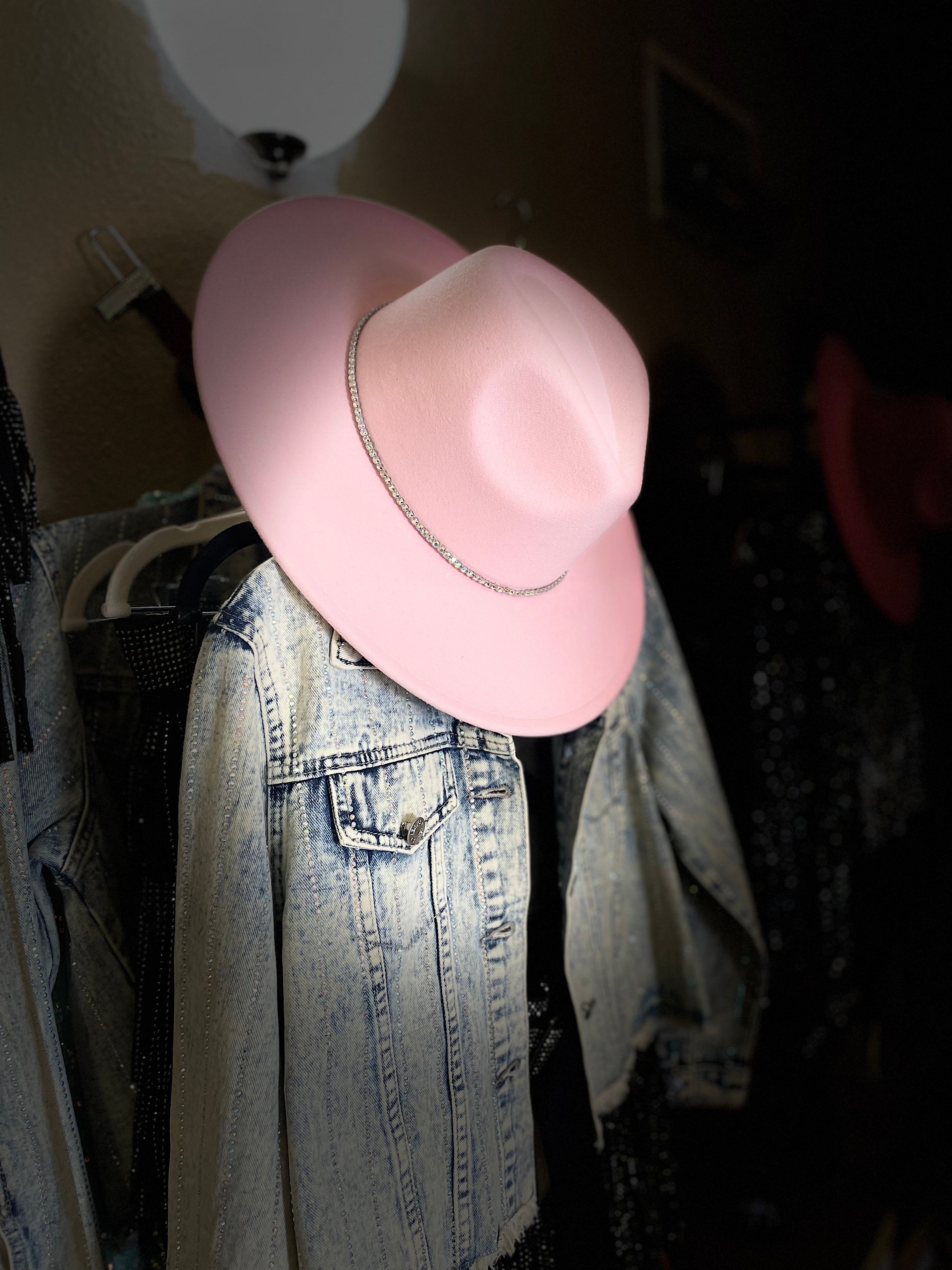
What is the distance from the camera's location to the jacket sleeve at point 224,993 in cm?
69

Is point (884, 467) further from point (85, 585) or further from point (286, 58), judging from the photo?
point (85, 585)

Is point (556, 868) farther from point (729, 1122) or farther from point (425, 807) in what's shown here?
point (729, 1122)

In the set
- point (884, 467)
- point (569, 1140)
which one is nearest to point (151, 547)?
point (569, 1140)

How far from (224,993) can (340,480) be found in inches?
17.4

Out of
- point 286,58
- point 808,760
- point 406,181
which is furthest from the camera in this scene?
point 808,760

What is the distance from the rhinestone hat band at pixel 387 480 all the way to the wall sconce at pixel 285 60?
392 millimetres

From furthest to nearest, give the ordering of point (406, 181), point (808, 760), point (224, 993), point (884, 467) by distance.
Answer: point (884, 467) < point (808, 760) < point (406, 181) < point (224, 993)

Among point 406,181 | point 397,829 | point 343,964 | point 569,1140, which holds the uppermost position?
point 406,181

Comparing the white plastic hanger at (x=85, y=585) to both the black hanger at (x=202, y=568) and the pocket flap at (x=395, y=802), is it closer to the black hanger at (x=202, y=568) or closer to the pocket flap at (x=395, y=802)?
the black hanger at (x=202, y=568)

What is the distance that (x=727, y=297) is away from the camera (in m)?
2.10

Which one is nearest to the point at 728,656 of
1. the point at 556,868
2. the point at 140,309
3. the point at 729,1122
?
the point at 556,868

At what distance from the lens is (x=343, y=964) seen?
755 millimetres

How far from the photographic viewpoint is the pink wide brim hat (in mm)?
729

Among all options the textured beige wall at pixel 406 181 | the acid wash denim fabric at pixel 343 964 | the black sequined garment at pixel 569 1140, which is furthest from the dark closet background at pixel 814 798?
the acid wash denim fabric at pixel 343 964
